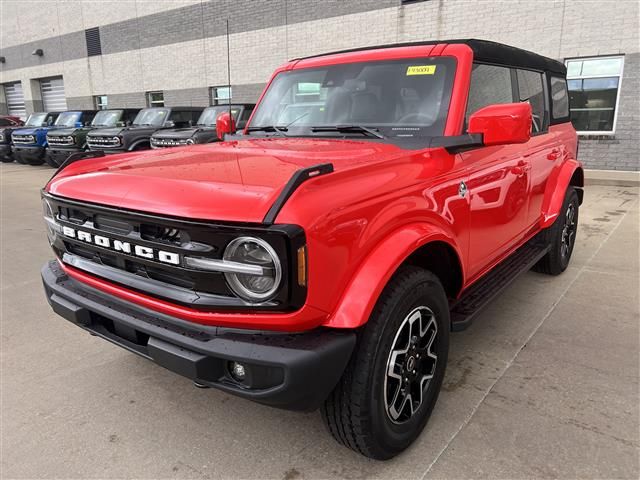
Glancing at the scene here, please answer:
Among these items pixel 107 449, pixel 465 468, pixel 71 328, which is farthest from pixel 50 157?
pixel 465 468

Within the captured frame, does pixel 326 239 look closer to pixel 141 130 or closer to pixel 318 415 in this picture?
pixel 318 415

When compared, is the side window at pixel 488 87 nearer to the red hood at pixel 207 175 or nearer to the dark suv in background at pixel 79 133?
the red hood at pixel 207 175

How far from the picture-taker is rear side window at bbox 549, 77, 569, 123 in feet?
14.2

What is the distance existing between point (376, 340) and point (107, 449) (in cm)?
149

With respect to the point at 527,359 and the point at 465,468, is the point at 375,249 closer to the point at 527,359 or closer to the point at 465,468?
the point at 465,468

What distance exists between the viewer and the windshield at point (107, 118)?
1402 cm

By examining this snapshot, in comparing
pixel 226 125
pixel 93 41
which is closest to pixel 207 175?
pixel 226 125

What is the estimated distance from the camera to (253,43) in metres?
16.7

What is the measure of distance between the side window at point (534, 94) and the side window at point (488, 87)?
0.89ft

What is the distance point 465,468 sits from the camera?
7.04 ft

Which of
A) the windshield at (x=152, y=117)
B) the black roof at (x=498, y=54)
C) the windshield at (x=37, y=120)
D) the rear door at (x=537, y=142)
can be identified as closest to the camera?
the black roof at (x=498, y=54)

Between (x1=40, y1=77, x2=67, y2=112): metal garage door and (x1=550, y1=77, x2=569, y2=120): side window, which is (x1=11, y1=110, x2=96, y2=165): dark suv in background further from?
(x1=550, y1=77, x2=569, y2=120): side window

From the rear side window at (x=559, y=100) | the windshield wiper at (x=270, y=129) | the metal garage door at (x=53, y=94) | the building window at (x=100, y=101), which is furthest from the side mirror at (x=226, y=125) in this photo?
the metal garage door at (x=53, y=94)

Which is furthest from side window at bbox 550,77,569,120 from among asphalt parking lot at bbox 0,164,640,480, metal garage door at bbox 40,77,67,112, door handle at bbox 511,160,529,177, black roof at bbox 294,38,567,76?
metal garage door at bbox 40,77,67,112
